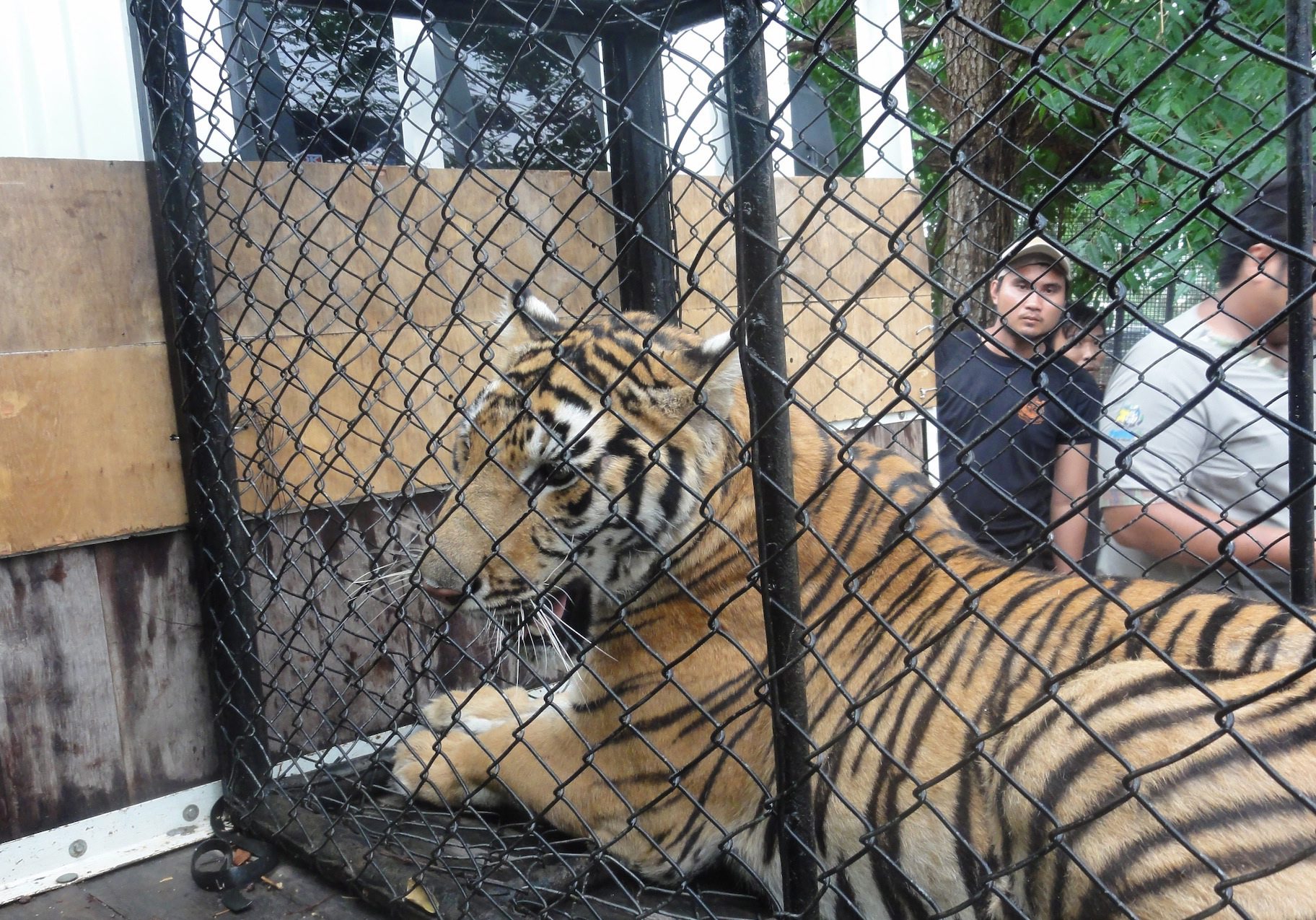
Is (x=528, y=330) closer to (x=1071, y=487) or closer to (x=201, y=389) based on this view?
(x=201, y=389)

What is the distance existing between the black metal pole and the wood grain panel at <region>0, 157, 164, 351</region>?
3357mm

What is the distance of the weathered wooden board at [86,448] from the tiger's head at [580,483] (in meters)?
1.17

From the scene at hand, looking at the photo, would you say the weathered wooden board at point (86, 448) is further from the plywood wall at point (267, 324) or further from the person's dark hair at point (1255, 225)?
the person's dark hair at point (1255, 225)

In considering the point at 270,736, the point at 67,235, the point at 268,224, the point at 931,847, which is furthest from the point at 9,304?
the point at 931,847

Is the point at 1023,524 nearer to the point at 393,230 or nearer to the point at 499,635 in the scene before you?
the point at 499,635

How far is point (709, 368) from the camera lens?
2371mm

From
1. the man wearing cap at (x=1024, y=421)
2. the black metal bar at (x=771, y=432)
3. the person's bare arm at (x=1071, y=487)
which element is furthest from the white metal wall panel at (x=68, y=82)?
the person's bare arm at (x=1071, y=487)

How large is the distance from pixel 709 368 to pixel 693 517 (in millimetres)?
541

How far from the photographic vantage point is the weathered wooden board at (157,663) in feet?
9.92

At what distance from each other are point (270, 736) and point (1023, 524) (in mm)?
3520

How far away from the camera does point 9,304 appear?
9.18 ft

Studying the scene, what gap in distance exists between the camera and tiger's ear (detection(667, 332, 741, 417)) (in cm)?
240

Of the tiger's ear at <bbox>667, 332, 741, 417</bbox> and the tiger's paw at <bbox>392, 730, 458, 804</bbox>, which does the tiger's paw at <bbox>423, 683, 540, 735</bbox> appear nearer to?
the tiger's paw at <bbox>392, 730, 458, 804</bbox>

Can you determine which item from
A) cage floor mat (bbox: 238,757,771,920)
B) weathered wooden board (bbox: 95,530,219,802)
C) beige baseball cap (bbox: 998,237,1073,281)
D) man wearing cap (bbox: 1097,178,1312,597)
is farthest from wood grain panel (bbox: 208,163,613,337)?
beige baseball cap (bbox: 998,237,1073,281)
